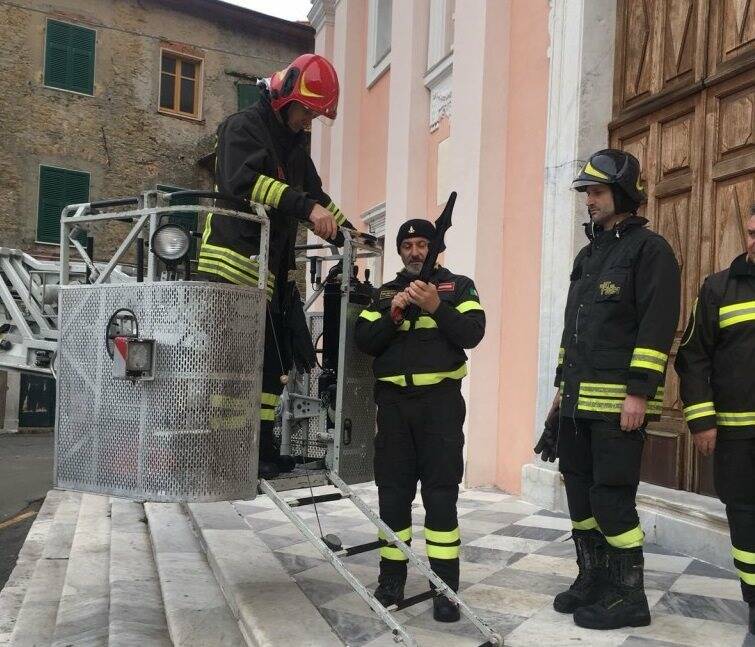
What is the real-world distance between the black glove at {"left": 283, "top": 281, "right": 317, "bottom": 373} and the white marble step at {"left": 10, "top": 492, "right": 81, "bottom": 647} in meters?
1.68

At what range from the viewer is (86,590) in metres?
4.03

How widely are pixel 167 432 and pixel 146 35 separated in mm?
18496

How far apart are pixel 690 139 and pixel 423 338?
8.73ft

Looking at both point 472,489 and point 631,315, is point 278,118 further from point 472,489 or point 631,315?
point 472,489

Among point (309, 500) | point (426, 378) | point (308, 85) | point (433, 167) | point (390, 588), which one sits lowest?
point (390, 588)

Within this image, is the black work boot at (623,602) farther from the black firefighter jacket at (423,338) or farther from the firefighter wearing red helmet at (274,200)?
the firefighter wearing red helmet at (274,200)

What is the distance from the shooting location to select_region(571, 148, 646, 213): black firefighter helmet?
3.24m

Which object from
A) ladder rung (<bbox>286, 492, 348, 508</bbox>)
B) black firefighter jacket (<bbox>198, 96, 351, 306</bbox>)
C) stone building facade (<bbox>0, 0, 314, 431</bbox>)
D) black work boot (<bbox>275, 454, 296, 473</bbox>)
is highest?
stone building facade (<bbox>0, 0, 314, 431</bbox>)

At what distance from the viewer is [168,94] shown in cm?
1962

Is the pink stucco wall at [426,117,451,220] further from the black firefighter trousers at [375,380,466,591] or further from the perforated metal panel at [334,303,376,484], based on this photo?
the black firefighter trousers at [375,380,466,591]

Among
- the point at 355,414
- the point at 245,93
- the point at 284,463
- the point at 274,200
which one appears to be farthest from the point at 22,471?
the point at 245,93

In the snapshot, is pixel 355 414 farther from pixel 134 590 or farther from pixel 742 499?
pixel 742 499

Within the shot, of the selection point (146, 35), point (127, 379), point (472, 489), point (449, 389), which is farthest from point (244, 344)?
point (146, 35)

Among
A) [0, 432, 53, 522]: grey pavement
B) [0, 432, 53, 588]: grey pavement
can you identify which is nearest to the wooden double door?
[0, 432, 53, 588]: grey pavement
